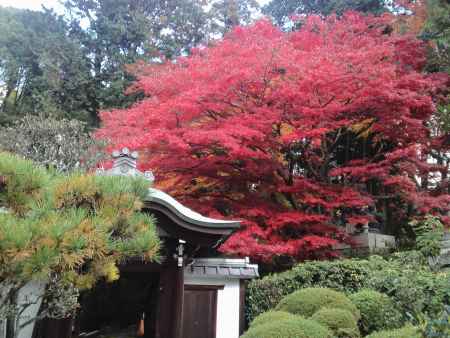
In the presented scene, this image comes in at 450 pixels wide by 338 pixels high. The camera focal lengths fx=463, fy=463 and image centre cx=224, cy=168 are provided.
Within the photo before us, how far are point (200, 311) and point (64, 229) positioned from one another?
7.15 m

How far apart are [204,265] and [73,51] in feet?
43.9

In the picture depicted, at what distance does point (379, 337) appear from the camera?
4.93 meters

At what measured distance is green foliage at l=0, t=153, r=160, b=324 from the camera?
332cm

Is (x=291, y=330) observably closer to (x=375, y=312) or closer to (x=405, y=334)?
(x=405, y=334)

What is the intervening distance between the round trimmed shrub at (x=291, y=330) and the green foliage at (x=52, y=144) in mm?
9325

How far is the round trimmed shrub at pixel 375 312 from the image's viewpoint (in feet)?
20.2

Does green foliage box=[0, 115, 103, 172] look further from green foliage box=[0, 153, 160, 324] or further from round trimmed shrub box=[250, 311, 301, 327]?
green foliage box=[0, 153, 160, 324]

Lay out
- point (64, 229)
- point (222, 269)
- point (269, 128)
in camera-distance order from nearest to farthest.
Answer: point (64, 229)
point (222, 269)
point (269, 128)

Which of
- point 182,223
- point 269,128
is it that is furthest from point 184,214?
point 269,128

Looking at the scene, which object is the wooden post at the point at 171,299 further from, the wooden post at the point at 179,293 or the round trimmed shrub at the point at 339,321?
the round trimmed shrub at the point at 339,321

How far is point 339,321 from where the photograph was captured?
19.5 ft

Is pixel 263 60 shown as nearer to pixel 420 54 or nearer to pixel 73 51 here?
pixel 420 54

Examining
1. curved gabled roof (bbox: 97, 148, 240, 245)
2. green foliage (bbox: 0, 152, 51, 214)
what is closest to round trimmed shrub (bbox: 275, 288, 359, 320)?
curved gabled roof (bbox: 97, 148, 240, 245)

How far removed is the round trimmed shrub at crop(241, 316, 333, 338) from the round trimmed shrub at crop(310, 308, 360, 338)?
0.60 feet
